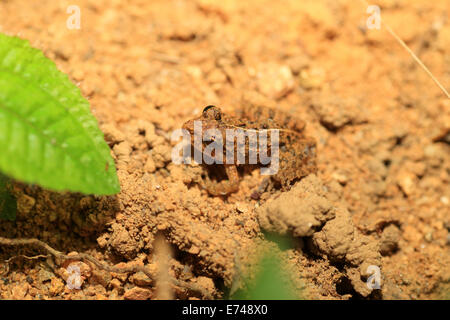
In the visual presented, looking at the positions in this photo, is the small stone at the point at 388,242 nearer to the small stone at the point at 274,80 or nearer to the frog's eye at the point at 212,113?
the small stone at the point at 274,80

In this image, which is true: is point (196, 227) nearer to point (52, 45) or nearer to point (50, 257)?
point (50, 257)

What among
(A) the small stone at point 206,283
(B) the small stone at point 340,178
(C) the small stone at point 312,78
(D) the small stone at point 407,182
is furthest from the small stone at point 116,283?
(D) the small stone at point 407,182

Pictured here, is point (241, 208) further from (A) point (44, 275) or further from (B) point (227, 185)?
(A) point (44, 275)

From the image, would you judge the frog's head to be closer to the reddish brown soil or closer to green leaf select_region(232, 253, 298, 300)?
the reddish brown soil

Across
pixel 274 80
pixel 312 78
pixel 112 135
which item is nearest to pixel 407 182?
pixel 312 78
